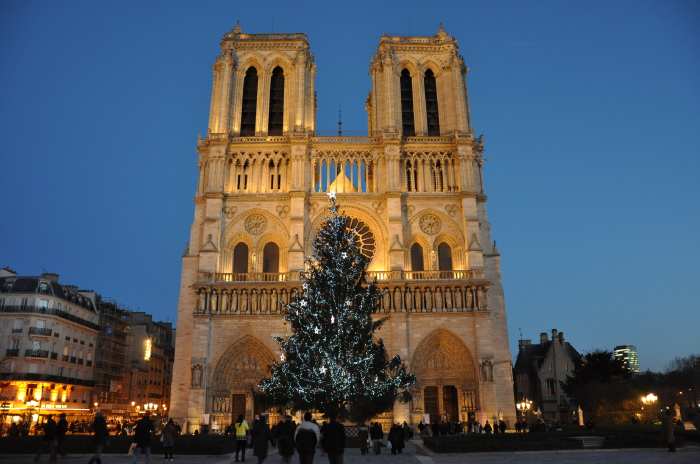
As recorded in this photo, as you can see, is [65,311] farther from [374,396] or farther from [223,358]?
[374,396]

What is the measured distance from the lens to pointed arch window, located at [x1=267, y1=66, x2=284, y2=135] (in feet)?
126

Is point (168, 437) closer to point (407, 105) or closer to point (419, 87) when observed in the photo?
point (407, 105)

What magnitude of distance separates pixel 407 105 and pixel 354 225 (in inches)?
376

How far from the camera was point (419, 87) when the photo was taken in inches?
1537

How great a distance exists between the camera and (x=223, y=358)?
1252 inches

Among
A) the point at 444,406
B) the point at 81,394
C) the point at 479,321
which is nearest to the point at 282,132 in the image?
the point at 479,321

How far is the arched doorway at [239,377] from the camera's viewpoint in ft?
104

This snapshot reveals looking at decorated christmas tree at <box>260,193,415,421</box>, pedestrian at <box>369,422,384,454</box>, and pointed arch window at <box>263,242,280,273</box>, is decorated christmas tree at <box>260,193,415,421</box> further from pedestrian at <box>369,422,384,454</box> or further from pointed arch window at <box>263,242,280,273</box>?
pointed arch window at <box>263,242,280,273</box>

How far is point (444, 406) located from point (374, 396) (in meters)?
11.9

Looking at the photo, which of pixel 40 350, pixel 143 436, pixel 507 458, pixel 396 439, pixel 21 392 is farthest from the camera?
pixel 40 350

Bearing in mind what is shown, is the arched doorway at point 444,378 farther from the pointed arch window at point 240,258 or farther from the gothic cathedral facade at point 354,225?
the pointed arch window at point 240,258

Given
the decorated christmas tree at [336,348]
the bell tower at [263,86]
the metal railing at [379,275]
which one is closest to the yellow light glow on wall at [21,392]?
the metal railing at [379,275]

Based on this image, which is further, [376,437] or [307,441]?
[376,437]

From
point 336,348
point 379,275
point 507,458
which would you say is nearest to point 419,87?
point 379,275
